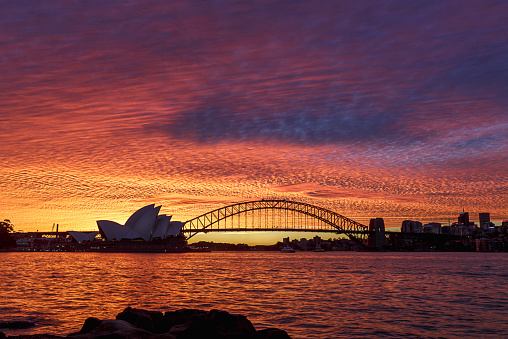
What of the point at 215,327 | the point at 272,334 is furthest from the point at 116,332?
the point at 272,334

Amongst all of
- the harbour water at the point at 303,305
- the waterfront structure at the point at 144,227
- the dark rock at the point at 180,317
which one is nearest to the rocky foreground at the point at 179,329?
the dark rock at the point at 180,317

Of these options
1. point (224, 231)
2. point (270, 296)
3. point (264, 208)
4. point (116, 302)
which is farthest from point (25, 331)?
point (264, 208)

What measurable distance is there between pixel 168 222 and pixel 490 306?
14179cm

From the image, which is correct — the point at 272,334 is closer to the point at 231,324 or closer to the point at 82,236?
the point at 231,324

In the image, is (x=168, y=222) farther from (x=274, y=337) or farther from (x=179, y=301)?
(x=274, y=337)

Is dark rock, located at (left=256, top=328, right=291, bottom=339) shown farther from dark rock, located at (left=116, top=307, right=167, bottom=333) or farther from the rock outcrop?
dark rock, located at (left=116, top=307, right=167, bottom=333)

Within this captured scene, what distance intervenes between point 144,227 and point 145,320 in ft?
467

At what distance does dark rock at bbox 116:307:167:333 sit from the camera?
52.1ft

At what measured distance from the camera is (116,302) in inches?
1102

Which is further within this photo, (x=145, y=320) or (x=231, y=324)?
(x=145, y=320)

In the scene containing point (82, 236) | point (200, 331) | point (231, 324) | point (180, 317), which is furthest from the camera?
point (82, 236)

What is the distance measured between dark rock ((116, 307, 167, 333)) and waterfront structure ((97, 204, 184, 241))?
13478cm

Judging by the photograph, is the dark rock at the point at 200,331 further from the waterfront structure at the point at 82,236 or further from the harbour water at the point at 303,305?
the waterfront structure at the point at 82,236

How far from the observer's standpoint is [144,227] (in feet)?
506
